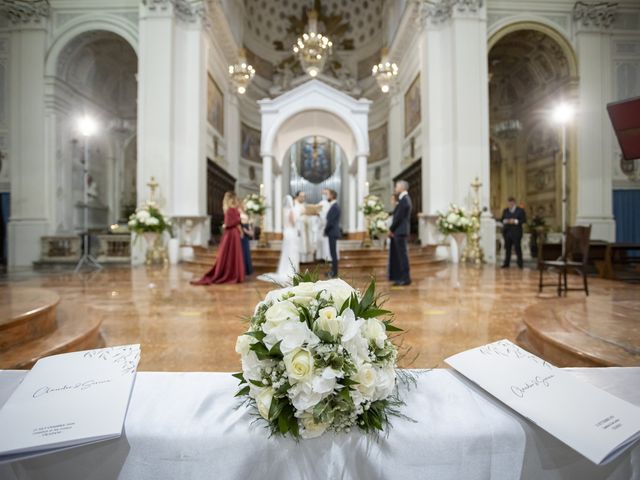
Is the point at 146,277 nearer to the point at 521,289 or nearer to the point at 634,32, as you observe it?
the point at 521,289

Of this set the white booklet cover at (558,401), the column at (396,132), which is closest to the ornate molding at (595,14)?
the column at (396,132)

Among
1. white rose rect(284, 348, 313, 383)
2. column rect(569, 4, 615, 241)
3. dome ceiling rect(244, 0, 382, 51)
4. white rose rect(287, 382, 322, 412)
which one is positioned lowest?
white rose rect(287, 382, 322, 412)

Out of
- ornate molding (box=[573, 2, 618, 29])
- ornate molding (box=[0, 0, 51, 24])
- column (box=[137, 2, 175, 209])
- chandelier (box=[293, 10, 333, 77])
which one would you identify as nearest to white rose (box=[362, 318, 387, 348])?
column (box=[137, 2, 175, 209])

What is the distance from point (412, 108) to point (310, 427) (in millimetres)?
14720

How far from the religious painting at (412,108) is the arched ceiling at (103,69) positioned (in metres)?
10.3

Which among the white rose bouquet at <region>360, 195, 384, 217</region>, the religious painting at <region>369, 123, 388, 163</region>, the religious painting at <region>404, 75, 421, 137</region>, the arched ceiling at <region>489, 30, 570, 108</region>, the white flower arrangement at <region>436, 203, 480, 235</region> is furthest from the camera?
the religious painting at <region>369, 123, 388, 163</region>

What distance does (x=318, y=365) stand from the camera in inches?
36.9

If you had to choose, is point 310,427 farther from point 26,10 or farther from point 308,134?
point 26,10

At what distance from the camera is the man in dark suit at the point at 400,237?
21.5 ft

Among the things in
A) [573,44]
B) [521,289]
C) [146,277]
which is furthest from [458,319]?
[573,44]

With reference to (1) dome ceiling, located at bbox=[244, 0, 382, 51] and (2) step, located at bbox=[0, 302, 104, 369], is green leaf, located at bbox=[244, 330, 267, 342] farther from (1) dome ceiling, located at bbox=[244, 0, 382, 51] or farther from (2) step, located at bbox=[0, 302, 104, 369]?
(1) dome ceiling, located at bbox=[244, 0, 382, 51]

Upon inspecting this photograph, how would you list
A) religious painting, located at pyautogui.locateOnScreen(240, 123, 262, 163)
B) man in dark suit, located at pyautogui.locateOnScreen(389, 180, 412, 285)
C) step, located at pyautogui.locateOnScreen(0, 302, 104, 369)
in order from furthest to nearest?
religious painting, located at pyautogui.locateOnScreen(240, 123, 262, 163) < man in dark suit, located at pyautogui.locateOnScreen(389, 180, 412, 285) < step, located at pyautogui.locateOnScreen(0, 302, 104, 369)

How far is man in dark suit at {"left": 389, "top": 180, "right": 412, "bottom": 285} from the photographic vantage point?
656 centimetres

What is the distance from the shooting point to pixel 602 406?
3.59ft
